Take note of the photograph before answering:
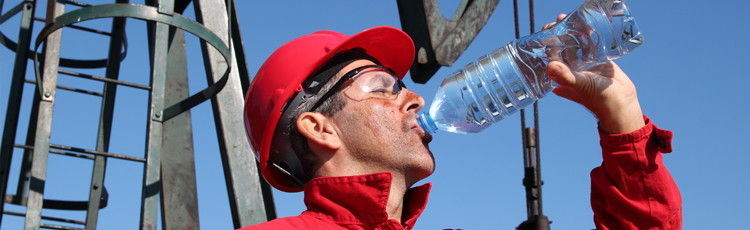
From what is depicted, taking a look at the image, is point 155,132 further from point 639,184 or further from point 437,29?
point 639,184

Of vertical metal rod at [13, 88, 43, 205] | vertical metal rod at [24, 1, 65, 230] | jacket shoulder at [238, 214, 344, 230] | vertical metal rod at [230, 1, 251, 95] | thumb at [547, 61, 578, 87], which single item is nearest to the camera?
jacket shoulder at [238, 214, 344, 230]

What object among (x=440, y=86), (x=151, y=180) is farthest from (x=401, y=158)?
(x=151, y=180)

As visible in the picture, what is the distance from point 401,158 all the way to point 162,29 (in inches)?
88.8

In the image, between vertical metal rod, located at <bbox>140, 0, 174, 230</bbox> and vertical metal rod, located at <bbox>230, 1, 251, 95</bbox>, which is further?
vertical metal rod, located at <bbox>230, 1, 251, 95</bbox>

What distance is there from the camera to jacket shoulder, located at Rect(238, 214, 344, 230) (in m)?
2.06

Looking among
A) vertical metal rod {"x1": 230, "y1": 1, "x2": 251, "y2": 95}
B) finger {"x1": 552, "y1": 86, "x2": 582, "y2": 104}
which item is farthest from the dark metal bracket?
finger {"x1": 552, "y1": 86, "x2": 582, "y2": 104}

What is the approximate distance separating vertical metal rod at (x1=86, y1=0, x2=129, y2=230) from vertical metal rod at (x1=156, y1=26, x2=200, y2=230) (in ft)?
2.23

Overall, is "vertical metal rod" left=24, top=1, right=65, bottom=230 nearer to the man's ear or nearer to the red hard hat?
the red hard hat

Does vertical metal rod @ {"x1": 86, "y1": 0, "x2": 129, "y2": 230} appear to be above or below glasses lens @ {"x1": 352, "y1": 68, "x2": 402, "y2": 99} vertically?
above

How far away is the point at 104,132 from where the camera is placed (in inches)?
182

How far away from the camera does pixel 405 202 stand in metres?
2.42

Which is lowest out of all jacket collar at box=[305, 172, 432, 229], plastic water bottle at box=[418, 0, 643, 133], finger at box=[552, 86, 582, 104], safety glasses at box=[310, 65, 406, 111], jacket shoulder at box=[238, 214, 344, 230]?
jacket shoulder at box=[238, 214, 344, 230]

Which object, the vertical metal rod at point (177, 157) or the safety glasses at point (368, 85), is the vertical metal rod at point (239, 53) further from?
the safety glasses at point (368, 85)

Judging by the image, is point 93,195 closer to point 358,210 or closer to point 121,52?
point 121,52
